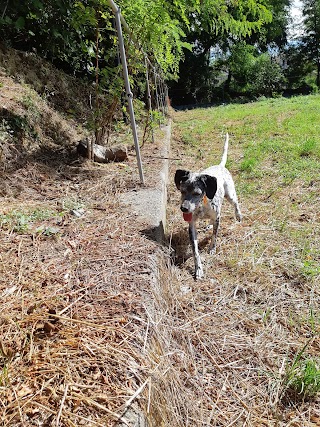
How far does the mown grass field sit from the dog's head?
0.49 meters

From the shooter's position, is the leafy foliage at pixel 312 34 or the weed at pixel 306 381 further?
the leafy foliage at pixel 312 34

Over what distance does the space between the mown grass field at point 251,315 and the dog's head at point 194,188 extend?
485 millimetres

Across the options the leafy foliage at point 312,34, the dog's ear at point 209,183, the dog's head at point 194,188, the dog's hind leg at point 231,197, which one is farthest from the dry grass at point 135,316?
the leafy foliage at point 312,34

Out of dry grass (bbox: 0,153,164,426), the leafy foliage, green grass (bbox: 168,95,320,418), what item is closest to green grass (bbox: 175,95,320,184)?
green grass (bbox: 168,95,320,418)

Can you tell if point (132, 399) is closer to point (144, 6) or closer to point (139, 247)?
point (139, 247)

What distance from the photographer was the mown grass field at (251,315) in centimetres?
191

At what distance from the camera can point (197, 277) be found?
3049mm

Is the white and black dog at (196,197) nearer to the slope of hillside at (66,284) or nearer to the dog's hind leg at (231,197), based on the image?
the slope of hillside at (66,284)

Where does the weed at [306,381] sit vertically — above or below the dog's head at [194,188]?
below

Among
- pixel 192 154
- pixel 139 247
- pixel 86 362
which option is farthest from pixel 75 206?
pixel 192 154

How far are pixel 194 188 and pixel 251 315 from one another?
1.15 metres

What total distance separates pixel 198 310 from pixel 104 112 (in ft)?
10.7

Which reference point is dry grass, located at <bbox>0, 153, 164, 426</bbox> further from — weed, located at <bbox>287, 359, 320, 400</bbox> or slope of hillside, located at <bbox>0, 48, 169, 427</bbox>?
weed, located at <bbox>287, 359, 320, 400</bbox>

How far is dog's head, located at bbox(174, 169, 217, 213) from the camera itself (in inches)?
118
